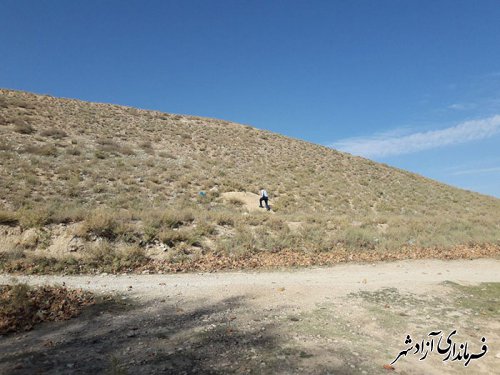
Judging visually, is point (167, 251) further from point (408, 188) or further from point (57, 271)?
point (408, 188)

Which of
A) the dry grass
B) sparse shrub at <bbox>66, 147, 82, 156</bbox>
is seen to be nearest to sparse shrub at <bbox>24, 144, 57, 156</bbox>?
sparse shrub at <bbox>66, 147, 82, 156</bbox>

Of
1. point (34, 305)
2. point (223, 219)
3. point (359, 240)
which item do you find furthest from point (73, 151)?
point (34, 305)

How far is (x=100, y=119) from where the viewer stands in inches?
1663

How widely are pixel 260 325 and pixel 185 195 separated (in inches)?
771

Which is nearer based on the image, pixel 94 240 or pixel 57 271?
pixel 57 271

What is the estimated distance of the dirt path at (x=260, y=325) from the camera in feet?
18.6

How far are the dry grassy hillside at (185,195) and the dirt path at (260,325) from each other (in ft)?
10.2

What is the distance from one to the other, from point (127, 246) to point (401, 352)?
1025 centimetres

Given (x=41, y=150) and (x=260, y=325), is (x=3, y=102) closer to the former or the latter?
(x=41, y=150)

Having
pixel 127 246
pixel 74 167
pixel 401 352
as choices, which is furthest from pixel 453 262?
pixel 74 167

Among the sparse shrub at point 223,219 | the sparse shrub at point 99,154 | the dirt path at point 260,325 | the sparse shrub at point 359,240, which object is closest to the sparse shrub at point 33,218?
the dirt path at point 260,325

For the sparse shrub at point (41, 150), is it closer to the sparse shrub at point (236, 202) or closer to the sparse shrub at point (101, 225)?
the sparse shrub at point (236, 202)

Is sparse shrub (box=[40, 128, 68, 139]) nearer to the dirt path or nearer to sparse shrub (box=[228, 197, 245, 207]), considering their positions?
sparse shrub (box=[228, 197, 245, 207])

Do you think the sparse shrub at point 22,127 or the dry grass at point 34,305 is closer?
the dry grass at point 34,305
